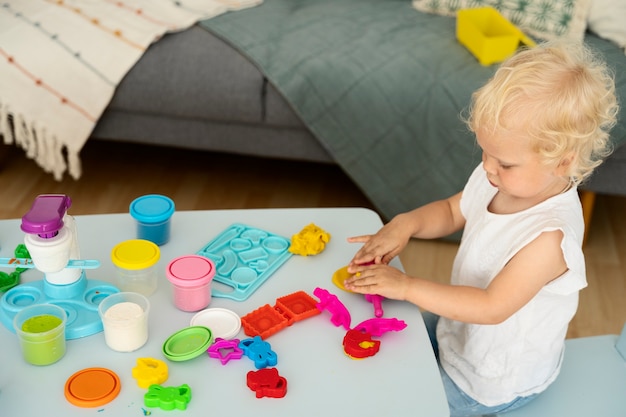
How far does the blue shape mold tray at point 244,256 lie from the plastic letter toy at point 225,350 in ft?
0.35

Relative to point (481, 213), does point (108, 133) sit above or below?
below

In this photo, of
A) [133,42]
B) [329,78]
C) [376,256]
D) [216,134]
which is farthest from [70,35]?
[376,256]

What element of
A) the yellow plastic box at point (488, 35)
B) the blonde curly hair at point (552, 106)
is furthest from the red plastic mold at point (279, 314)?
the yellow plastic box at point (488, 35)

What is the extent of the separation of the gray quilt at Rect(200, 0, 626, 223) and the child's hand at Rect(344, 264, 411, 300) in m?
0.88

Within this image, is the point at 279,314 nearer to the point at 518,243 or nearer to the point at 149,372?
the point at 149,372

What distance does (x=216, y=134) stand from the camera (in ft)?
6.56

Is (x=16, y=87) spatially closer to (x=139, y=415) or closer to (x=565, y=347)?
(x=139, y=415)

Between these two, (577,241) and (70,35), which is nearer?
(577,241)

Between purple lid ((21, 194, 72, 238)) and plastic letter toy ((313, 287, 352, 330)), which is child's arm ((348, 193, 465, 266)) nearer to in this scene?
plastic letter toy ((313, 287, 352, 330))

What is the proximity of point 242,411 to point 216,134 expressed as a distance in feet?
3.94

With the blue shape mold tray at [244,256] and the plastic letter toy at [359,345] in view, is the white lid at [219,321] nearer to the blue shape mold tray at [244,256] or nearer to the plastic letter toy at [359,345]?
the blue shape mold tray at [244,256]

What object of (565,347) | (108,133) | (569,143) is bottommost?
(108,133)

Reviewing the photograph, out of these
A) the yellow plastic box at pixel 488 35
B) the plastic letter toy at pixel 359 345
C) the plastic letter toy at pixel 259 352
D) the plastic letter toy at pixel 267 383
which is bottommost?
the yellow plastic box at pixel 488 35

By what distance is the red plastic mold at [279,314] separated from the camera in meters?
1.01
